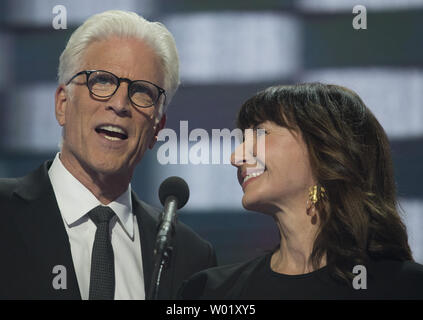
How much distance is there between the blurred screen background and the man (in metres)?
0.11

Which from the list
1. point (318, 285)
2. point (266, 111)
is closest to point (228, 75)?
point (266, 111)

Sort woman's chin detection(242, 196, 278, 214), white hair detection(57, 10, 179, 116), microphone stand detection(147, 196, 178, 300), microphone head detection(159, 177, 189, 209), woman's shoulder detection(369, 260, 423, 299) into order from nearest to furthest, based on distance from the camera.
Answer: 1. microphone stand detection(147, 196, 178, 300)
2. microphone head detection(159, 177, 189, 209)
3. woman's shoulder detection(369, 260, 423, 299)
4. woman's chin detection(242, 196, 278, 214)
5. white hair detection(57, 10, 179, 116)

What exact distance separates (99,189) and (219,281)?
0.51 m

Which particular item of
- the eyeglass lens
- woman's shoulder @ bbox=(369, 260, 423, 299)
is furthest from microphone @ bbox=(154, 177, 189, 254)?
woman's shoulder @ bbox=(369, 260, 423, 299)

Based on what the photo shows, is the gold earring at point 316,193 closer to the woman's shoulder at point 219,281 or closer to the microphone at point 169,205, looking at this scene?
the woman's shoulder at point 219,281

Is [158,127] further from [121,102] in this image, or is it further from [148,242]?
[148,242]

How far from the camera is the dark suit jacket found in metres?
1.76

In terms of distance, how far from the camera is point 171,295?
1.98 metres

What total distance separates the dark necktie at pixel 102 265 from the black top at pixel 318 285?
306mm

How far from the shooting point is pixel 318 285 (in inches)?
74.2

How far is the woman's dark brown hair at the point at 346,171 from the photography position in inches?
75.1

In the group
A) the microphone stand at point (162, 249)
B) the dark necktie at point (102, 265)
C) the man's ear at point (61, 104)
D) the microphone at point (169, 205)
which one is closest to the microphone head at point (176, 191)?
the microphone at point (169, 205)

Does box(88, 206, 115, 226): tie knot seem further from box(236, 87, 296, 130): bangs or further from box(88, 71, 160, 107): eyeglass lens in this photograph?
box(236, 87, 296, 130): bangs
